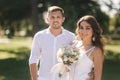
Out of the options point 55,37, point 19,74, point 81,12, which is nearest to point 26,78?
point 19,74

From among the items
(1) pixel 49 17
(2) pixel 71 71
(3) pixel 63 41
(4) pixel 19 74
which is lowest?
(4) pixel 19 74

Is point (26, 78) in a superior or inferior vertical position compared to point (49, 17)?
inferior

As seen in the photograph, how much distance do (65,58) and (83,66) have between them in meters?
0.25

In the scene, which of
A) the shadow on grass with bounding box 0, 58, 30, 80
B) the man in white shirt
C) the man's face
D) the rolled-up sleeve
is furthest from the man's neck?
the shadow on grass with bounding box 0, 58, 30, 80

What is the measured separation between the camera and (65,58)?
5031 mm

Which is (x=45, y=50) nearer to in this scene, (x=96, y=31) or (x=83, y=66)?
(x=83, y=66)

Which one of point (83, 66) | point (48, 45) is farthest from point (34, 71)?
point (83, 66)

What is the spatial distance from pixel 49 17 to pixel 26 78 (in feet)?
26.3

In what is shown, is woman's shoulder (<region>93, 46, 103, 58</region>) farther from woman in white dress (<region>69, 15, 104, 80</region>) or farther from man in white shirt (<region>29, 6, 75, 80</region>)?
man in white shirt (<region>29, 6, 75, 80</region>)

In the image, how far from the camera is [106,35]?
66.4ft

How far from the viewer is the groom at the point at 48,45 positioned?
17.5ft

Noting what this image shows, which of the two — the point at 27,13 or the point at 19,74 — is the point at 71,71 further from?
the point at 27,13

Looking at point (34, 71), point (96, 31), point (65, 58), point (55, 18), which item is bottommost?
point (34, 71)

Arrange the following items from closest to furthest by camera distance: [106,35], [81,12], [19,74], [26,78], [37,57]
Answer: [37,57] < [26,78] < [19,74] < [81,12] < [106,35]
